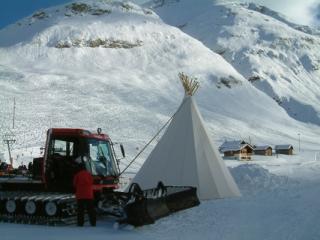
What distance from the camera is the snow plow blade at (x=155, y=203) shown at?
1056 centimetres

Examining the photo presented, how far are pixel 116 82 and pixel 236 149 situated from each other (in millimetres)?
32622

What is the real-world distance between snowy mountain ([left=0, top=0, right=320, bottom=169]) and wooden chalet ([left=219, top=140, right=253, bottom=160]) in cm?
647

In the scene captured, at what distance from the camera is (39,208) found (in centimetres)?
1135

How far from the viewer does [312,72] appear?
554ft

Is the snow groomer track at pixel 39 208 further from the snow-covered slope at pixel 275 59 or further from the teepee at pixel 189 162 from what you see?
the snow-covered slope at pixel 275 59

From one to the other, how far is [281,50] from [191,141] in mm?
167616

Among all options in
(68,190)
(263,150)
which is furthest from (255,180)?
(263,150)

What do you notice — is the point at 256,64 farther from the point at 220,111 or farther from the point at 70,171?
the point at 70,171

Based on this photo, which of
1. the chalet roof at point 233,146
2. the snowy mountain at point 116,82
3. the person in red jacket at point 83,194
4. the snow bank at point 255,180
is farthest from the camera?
the snowy mountain at point 116,82

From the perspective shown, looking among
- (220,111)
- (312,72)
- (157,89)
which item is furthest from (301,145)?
(312,72)

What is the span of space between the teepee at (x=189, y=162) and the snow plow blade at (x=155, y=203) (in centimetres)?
188

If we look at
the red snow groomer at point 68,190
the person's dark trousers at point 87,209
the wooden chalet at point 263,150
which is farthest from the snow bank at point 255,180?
the wooden chalet at point 263,150

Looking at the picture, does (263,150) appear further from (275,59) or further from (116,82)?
(275,59)

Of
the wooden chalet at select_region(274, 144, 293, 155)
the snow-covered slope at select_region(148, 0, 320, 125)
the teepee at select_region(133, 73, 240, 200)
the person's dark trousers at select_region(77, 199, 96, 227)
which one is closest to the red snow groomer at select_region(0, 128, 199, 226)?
the person's dark trousers at select_region(77, 199, 96, 227)
